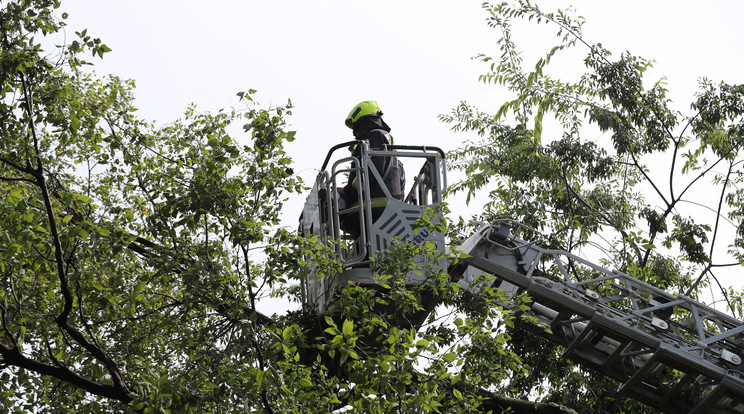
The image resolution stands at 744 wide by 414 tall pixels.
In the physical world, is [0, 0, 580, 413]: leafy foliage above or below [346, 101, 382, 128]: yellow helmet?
below

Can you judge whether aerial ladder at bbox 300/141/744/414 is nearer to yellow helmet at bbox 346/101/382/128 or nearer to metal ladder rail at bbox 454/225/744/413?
metal ladder rail at bbox 454/225/744/413

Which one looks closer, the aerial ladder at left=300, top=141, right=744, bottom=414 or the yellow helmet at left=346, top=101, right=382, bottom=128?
the aerial ladder at left=300, top=141, right=744, bottom=414

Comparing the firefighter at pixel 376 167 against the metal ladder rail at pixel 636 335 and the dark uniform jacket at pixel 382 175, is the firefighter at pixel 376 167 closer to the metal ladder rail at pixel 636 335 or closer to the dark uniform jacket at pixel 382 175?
the dark uniform jacket at pixel 382 175

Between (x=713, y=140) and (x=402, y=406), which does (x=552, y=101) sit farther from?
(x=402, y=406)

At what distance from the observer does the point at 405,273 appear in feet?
27.8

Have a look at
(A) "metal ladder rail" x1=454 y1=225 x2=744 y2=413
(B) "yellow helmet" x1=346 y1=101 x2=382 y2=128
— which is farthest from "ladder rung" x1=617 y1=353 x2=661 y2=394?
(B) "yellow helmet" x1=346 y1=101 x2=382 y2=128

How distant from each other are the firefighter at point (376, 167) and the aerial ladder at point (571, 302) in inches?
5.0

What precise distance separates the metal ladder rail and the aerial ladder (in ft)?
0.04

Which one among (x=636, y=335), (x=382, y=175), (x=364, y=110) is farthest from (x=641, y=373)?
(x=364, y=110)

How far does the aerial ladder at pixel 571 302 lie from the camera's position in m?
9.31

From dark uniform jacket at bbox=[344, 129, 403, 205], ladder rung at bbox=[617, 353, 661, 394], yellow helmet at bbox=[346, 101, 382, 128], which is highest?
yellow helmet at bbox=[346, 101, 382, 128]

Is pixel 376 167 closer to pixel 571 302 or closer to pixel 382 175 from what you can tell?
pixel 382 175

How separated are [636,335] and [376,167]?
322 cm

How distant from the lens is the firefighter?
9.63 m
